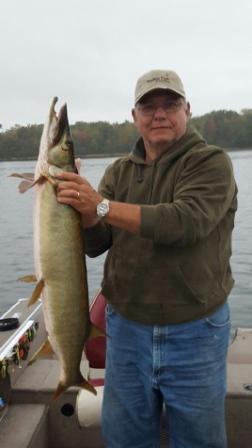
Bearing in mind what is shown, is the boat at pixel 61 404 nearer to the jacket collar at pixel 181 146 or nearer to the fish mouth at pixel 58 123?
the jacket collar at pixel 181 146

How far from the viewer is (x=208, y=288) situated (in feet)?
9.43

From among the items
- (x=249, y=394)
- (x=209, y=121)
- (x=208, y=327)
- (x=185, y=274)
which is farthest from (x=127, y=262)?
(x=209, y=121)

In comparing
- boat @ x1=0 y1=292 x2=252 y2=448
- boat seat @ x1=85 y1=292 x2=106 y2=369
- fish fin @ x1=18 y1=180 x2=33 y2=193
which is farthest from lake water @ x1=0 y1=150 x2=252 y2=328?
fish fin @ x1=18 y1=180 x2=33 y2=193

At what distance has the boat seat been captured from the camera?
3.96 meters

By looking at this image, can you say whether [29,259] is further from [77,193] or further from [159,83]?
[77,193]

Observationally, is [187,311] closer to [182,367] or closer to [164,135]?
[182,367]

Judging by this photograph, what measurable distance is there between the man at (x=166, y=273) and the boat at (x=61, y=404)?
0.73 m

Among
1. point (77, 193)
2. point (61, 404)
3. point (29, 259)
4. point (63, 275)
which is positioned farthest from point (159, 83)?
point (29, 259)

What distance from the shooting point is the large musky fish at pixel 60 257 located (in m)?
2.73

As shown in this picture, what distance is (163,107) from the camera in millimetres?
3033

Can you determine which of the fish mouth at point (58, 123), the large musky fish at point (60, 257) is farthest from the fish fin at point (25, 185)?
the fish mouth at point (58, 123)

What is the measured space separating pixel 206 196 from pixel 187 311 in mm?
600

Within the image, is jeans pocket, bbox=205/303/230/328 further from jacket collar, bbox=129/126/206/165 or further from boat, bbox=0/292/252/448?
boat, bbox=0/292/252/448

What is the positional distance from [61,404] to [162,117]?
227 centimetres
